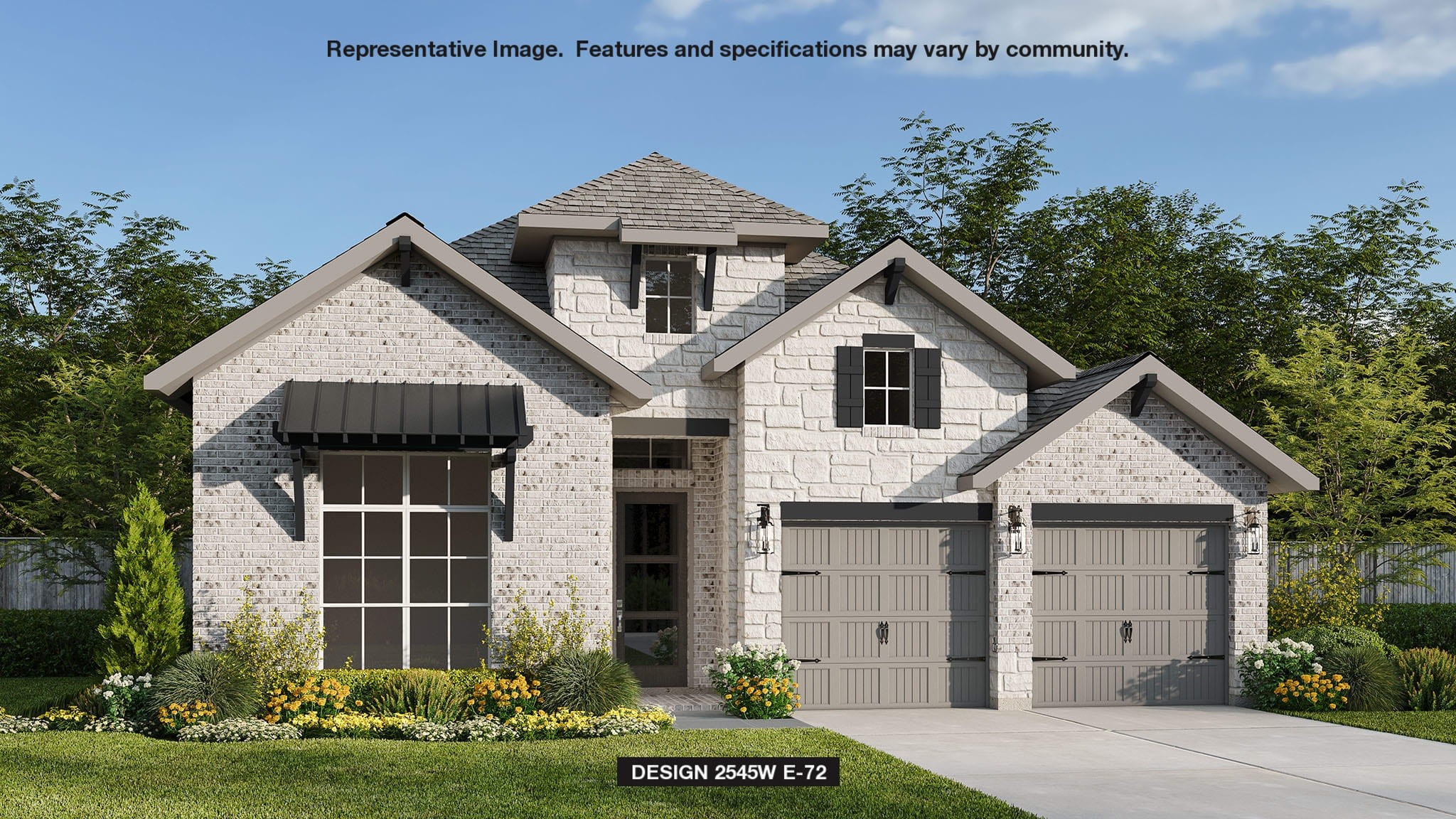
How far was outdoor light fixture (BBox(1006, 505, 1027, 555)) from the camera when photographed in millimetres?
15891

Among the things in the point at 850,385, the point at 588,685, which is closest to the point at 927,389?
the point at 850,385

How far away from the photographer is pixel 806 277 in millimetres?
18188

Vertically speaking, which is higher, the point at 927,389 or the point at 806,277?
the point at 806,277

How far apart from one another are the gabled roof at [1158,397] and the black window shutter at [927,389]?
0.80 meters

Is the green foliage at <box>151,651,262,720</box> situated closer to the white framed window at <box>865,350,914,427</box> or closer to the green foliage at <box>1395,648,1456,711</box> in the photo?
the white framed window at <box>865,350,914,427</box>

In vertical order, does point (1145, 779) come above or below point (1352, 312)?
below

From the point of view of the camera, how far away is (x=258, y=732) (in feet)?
41.3

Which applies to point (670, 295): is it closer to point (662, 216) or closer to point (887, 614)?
point (662, 216)

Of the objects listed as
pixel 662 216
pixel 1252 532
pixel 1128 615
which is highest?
pixel 662 216

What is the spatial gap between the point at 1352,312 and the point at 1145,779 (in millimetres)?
24525

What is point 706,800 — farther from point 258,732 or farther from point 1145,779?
point 258,732

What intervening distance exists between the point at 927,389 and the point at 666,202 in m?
4.21

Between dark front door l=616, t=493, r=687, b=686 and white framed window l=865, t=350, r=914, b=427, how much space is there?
10.2ft

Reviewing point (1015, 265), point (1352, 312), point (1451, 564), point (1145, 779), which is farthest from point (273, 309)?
point (1352, 312)
